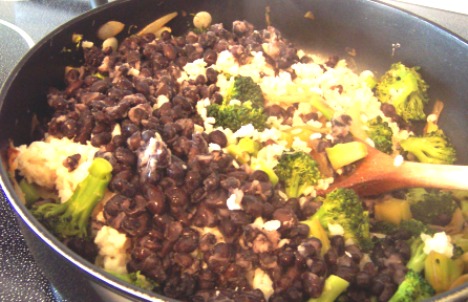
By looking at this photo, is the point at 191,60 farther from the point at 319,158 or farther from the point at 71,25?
the point at 319,158

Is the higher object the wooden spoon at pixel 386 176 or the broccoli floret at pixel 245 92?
the broccoli floret at pixel 245 92

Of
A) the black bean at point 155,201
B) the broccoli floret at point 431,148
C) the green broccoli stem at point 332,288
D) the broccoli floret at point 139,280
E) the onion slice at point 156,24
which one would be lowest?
the green broccoli stem at point 332,288

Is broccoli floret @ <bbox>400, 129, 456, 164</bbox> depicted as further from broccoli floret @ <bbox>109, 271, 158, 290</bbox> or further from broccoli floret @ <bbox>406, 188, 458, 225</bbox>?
broccoli floret @ <bbox>109, 271, 158, 290</bbox>

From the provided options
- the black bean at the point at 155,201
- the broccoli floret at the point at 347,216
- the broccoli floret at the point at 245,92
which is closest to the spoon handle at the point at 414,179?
the broccoli floret at the point at 347,216

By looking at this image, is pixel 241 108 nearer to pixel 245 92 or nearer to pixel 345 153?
pixel 245 92

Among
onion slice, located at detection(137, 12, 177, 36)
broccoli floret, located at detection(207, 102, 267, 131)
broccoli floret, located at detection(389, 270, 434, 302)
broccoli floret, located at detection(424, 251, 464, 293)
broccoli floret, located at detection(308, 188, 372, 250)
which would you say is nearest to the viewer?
broccoli floret, located at detection(389, 270, 434, 302)

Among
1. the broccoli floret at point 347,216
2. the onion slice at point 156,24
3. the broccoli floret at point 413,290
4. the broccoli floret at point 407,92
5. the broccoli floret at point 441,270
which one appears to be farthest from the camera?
the onion slice at point 156,24

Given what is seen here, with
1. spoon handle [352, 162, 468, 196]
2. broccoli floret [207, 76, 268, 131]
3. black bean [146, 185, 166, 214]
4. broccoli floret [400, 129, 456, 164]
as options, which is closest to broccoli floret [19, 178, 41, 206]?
black bean [146, 185, 166, 214]

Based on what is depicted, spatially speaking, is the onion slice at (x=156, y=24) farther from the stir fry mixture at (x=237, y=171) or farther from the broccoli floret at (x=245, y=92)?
the broccoli floret at (x=245, y=92)
